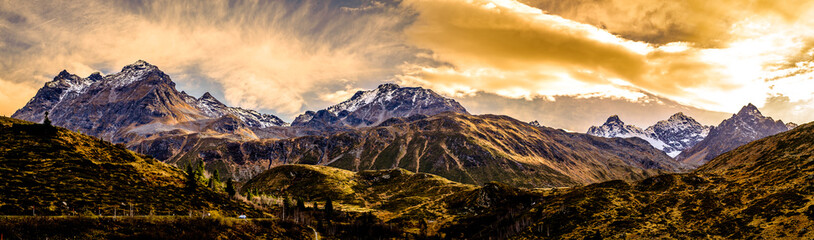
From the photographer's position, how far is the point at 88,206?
103 meters

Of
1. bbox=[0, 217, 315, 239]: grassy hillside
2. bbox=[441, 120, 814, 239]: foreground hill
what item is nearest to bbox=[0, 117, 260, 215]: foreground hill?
bbox=[0, 217, 315, 239]: grassy hillside

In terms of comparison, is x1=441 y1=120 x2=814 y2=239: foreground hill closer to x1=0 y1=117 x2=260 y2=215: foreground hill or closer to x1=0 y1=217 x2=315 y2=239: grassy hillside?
x1=0 y1=217 x2=315 y2=239: grassy hillside

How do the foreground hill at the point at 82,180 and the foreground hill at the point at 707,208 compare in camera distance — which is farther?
the foreground hill at the point at 707,208

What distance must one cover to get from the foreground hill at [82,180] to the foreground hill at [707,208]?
5909 inches

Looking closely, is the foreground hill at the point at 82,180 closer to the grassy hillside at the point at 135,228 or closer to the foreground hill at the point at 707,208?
the grassy hillside at the point at 135,228

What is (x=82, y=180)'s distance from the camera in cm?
11731

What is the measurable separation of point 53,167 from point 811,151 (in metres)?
298

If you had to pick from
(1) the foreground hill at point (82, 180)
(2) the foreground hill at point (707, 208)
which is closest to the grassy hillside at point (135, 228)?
(1) the foreground hill at point (82, 180)

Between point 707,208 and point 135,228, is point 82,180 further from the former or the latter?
point 707,208

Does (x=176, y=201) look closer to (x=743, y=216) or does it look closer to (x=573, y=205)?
(x=573, y=205)

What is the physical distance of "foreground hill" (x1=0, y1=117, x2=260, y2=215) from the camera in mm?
98938

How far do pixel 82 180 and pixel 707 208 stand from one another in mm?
219965

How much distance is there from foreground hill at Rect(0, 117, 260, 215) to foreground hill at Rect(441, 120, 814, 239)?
15009 centimetres

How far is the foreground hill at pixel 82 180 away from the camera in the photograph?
9894 cm
